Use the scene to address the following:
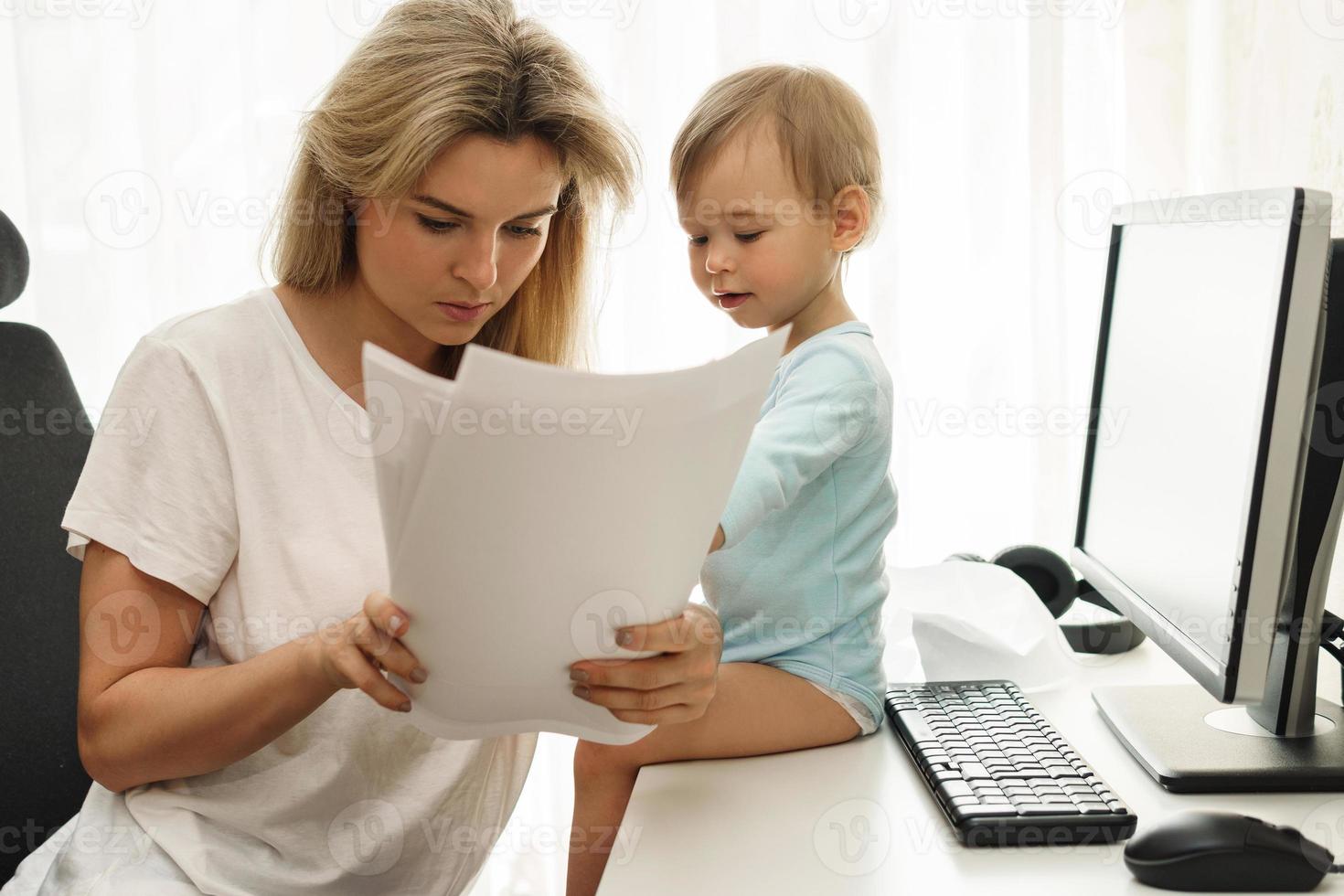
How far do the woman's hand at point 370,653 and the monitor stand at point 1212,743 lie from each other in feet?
1.83

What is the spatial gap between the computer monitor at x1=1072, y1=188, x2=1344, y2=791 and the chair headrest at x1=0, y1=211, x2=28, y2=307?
105cm

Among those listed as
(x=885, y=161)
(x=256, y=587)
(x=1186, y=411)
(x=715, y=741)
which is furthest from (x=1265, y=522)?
(x=885, y=161)

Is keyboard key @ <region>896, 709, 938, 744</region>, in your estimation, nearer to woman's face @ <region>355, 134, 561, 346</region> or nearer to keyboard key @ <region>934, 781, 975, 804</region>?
keyboard key @ <region>934, 781, 975, 804</region>

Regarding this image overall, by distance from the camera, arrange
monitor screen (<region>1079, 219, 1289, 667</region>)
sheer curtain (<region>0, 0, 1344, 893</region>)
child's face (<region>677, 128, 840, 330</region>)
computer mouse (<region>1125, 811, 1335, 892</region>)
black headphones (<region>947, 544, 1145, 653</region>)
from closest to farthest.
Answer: computer mouse (<region>1125, 811, 1335, 892</region>), monitor screen (<region>1079, 219, 1289, 667</region>), child's face (<region>677, 128, 840, 330</region>), black headphones (<region>947, 544, 1145, 653</region>), sheer curtain (<region>0, 0, 1344, 893</region>)

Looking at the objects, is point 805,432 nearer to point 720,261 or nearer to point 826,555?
point 826,555

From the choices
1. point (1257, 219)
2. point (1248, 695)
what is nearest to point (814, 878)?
point (1248, 695)

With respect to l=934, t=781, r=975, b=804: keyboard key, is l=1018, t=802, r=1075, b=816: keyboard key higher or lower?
higher

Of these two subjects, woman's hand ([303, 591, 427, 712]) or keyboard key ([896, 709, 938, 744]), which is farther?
keyboard key ([896, 709, 938, 744])

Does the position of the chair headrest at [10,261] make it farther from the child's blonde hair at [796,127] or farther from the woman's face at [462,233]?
the child's blonde hair at [796,127]

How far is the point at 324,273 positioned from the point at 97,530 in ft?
1.03

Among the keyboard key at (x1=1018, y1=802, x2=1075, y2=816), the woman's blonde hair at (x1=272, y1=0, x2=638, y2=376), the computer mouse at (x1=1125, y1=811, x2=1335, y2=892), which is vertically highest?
the woman's blonde hair at (x1=272, y1=0, x2=638, y2=376)

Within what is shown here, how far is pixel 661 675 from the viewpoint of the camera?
0.73 meters

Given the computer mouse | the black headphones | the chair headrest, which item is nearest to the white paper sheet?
the computer mouse

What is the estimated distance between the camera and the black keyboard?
73 centimetres
